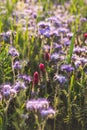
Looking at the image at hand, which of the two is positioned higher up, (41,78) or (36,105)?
(41,78)

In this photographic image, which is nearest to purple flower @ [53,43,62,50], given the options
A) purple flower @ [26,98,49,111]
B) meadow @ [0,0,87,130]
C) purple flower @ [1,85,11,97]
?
meadow @ [0,0,87,130]

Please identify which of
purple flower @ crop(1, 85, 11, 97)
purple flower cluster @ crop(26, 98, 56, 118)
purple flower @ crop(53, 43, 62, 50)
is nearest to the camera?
purple flower cluster @ crop(26, 98, 56, 118)

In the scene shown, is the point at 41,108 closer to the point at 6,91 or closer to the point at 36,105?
the point at 36,105

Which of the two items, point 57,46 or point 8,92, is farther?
point 57,46

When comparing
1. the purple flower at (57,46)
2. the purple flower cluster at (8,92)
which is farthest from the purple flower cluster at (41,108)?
the purple flower at (57,46)

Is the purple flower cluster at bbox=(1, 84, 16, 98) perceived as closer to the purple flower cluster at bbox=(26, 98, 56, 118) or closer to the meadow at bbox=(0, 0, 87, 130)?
the meadow at bbox=(0, 0, 87, 130)

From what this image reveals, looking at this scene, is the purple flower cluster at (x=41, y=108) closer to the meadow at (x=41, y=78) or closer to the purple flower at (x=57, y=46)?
the meadow at (x=41, y=78)

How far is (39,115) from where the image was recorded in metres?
2.40

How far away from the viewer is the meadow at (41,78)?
273 centimetres

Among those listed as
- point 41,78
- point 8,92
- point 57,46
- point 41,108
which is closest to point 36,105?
point 41,108

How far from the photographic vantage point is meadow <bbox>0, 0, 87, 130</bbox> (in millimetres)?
2732

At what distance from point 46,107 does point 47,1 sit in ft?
12.7

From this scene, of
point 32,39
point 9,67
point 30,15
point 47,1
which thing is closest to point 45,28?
point 32,39

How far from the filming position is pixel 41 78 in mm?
3439
